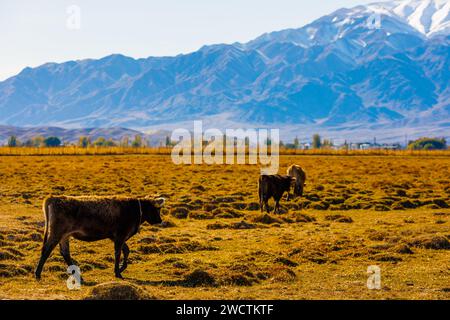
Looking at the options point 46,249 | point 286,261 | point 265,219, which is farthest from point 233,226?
point 46,249

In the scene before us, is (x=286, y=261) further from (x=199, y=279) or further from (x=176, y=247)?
(x=176, y=247)

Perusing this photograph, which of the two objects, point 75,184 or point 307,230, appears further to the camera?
point 75,184

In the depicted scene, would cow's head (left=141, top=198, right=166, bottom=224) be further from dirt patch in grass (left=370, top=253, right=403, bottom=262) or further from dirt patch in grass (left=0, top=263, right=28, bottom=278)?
dirt patch in grass (left=370, top=253, right=403, bottom=262)

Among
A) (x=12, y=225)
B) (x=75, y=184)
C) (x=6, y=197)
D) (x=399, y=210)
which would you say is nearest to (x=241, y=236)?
(x=12, y=225)

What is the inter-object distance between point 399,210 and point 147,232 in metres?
14.4

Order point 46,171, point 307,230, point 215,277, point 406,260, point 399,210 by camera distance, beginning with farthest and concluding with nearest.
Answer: point 46,171 < point 399,210 < point 307,230 < point 406,260 < point 215,277

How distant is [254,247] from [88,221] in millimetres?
7049

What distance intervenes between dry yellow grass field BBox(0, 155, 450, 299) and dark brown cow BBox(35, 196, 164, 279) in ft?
2.71

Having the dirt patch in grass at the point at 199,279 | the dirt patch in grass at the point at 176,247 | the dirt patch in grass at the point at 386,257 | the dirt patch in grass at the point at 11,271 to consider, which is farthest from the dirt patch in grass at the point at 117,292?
the dirt patch in grass at the point at 386,257

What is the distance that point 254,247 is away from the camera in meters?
20.9

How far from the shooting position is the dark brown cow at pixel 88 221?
592 inches

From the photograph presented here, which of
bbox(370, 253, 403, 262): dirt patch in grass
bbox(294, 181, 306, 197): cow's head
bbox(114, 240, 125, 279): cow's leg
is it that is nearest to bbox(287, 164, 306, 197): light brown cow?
bbox(294, 181, 306, 197): cow's head

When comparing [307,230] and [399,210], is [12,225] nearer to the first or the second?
[307,230]

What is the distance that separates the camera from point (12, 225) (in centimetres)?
2358
